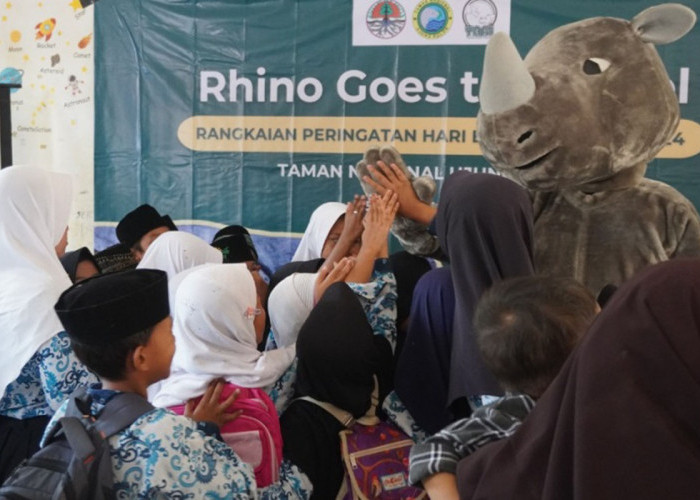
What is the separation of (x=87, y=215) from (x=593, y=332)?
3.38 meters

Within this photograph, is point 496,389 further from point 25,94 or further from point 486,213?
point 25,94

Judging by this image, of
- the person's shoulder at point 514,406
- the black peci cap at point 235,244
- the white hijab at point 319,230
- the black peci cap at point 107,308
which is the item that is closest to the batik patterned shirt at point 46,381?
the black peci cap at point 107,308

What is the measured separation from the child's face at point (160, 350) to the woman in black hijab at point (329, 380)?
0.37 metres

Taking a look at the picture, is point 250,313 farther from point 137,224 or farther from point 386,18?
point 386,18

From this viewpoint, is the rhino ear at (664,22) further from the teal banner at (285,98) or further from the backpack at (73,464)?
the teal banner at (285,98)

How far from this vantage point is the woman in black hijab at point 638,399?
0.57 metres

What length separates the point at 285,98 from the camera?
332 cm

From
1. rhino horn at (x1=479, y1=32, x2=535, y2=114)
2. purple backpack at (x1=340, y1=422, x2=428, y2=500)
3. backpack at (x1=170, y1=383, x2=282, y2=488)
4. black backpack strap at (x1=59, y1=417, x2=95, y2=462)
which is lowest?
purple backpack at (x1=340, y1=422, x2=428, y2=500)

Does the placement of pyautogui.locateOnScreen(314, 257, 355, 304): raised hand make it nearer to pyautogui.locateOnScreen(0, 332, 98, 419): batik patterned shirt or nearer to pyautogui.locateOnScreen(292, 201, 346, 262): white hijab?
pyautogui.locateOnScreen(0, 332, 98, 419): batik patterned shirt

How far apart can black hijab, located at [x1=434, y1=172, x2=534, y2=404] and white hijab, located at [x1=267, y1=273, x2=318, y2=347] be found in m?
0.55

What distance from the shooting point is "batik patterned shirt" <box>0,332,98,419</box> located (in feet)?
5.47

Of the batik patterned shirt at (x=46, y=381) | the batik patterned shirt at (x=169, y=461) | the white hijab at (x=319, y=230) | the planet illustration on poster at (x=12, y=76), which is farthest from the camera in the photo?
the planet illustration on poster at (x=12, y=76)

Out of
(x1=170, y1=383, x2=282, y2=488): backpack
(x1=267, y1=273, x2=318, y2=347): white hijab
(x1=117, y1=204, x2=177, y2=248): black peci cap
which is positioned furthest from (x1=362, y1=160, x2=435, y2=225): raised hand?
(x1=117, y1=204, x2=177, y2=248): black peci cap

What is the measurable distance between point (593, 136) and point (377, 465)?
88cm
